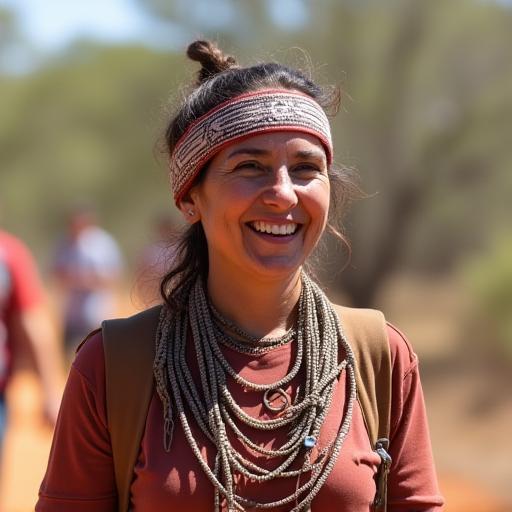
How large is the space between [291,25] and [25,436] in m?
9.89

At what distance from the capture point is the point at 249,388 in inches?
105

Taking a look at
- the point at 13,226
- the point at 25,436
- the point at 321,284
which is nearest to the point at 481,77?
the point at 25,436

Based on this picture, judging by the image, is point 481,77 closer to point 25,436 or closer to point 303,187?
point 25,436

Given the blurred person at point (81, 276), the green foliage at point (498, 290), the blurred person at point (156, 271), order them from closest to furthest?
the blurred person at point (156, 271)
the blurred person at point (81, 276)
the green foliage at point (498, 290)

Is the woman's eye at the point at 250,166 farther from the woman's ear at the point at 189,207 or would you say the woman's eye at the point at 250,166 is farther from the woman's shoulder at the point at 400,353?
the woman's shoulder at the point at 400,353

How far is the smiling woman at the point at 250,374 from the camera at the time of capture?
2.55 metres

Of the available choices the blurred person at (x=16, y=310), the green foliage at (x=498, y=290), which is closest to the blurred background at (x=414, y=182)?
the green foliage at (x=498, y=290)

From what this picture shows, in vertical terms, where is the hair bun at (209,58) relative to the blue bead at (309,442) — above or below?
above

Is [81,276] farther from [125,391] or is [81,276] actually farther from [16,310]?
[125,391]

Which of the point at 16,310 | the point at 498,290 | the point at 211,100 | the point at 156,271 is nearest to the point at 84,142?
the point at 498,290

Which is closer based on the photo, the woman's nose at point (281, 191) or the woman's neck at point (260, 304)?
the woman's nose at point (281, 191)

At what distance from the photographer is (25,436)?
11.3 metres

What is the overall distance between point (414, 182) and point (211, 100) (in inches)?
644

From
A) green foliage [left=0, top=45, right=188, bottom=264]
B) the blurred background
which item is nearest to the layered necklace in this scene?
the blurred background
